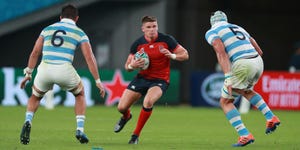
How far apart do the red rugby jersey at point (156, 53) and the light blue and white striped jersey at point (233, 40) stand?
97 cm

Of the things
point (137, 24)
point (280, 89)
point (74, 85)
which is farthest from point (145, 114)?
point (137, 24)

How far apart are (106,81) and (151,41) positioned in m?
13.0

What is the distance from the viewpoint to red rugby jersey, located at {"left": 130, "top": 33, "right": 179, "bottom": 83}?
14594 millimetres

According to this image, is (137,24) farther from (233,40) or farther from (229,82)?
(229,82)

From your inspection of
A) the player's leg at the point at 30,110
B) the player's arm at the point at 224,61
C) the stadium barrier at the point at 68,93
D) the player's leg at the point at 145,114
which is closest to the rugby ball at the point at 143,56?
the player's leg at the point at 145,114

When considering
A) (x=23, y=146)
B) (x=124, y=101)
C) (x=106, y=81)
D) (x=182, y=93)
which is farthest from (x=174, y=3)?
(x=23, y=146)

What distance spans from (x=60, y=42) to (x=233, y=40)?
275 cm

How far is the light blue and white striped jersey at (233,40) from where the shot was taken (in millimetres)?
13859

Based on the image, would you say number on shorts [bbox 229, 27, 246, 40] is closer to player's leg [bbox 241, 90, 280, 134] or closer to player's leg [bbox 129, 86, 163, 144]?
player's leg [bbox 241, 90, 280, 134]

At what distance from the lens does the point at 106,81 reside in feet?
90.2

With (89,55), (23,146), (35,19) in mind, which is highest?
(35,19)

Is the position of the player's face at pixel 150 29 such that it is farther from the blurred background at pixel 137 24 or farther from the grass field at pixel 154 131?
the blurred background at pixel 137 24

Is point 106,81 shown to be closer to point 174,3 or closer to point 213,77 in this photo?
point 213,77

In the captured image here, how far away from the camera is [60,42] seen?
43.8 feet
